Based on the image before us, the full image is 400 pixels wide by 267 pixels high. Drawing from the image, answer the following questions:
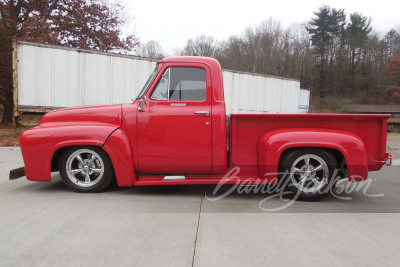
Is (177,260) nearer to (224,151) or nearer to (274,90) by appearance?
(224,151)

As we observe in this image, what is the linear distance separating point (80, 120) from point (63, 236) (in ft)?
5.96

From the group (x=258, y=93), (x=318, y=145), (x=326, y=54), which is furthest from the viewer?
(x=326, y=54)

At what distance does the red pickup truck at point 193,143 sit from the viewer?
12.1 ft

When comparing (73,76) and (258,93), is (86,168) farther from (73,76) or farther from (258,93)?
(258,93)

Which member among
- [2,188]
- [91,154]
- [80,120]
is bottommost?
[2,188]

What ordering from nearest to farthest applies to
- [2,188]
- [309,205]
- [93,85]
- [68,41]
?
[309,205], [2,188], [93,85], [68,41]

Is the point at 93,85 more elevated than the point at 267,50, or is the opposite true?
the point at 267,50

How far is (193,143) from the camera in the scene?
3.75 m

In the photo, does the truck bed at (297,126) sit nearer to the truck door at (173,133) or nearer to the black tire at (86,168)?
the truck door at (173,133)

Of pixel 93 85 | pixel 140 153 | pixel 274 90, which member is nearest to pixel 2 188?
pixel 140 153

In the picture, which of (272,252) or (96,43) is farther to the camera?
(96,43)

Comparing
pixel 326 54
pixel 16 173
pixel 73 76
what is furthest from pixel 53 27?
pixel 326 54

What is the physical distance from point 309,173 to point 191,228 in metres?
1.90

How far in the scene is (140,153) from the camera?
3768 millimetres
